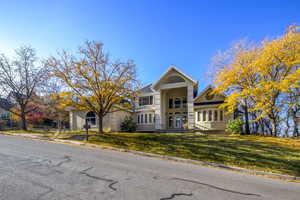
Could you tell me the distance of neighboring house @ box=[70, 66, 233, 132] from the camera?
67.5ft

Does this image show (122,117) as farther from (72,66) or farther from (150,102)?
(72,66)

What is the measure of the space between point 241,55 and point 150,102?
1432 cm

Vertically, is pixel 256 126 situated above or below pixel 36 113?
below

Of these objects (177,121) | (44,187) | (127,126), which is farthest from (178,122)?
(44,187)

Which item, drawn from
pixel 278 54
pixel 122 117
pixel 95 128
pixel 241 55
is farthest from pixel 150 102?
pixel 278 54

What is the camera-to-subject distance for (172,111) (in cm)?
2564

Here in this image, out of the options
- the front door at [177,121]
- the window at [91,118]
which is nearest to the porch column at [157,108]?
the front door at [177,121]

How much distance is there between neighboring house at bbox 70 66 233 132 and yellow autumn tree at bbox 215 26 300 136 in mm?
3478

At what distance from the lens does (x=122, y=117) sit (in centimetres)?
2408

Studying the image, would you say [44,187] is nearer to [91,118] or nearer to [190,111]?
[190,111]

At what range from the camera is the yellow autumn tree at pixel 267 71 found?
13484 mm

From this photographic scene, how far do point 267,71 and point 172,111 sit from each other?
13.9m

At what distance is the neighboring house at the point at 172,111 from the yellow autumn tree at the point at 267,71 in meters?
3.48

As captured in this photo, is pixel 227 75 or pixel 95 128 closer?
pixel 227 75
